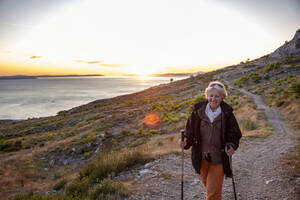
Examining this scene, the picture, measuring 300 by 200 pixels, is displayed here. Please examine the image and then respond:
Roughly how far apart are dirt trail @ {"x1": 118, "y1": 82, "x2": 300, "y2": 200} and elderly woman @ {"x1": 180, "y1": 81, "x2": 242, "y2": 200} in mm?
1952

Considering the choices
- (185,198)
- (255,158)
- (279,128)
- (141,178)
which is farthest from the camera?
(279,128)

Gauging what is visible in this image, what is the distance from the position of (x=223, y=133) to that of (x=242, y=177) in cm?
342

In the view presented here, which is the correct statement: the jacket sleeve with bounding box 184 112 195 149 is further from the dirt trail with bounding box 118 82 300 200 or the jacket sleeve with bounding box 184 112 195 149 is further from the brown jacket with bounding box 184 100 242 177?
the dirt trail with bounding box 118 82 300 200

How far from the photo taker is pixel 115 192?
4.51m

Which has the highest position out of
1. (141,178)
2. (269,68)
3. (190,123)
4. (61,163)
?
(269,68)

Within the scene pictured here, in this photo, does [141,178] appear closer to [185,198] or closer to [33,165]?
[185,198]

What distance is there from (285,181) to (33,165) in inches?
576

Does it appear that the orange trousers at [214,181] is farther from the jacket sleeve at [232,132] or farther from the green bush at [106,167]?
the green bush at [106,167]

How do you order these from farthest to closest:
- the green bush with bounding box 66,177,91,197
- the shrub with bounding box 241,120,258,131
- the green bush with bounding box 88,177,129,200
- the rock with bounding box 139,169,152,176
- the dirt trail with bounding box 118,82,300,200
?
1. the shrub with bounding box 241,120,258,131
2. the rock with bounding box 139,169,152,176
3. the green bush with bounding box 66,177,91,197
4. the dirt trail with bounding box 118,82,300,200
5. the green bush with bounding box 88,177,129,200

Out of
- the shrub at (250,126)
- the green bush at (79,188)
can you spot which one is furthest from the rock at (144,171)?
the shrub at (250,126)

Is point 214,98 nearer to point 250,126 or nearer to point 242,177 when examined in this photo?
point 242,177

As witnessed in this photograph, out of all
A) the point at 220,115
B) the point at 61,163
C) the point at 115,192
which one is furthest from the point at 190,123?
the point at 61,163

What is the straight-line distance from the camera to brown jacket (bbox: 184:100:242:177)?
9.25 ft

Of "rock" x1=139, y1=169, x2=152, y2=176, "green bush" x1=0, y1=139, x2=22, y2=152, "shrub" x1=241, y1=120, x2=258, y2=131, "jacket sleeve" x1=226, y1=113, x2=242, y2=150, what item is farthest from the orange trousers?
"green bush" x1=0, y1=139, x2=22, y2=152
